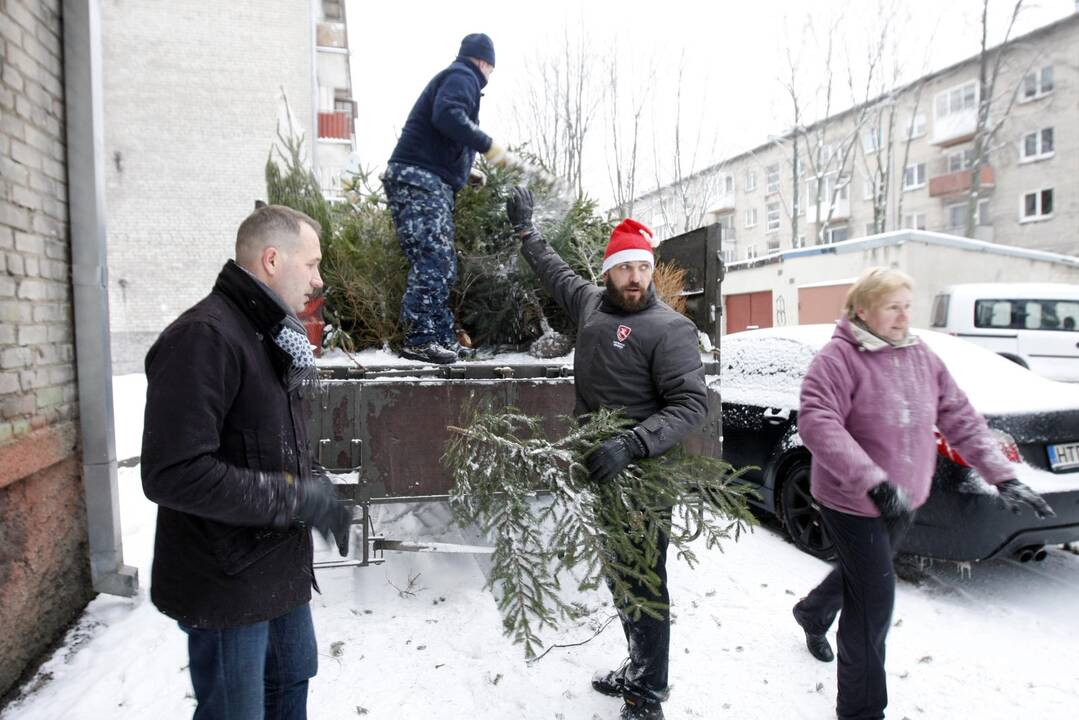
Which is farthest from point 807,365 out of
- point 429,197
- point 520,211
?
point 429,197

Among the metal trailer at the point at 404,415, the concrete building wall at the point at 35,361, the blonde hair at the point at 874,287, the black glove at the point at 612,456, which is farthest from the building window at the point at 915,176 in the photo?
the concrete building wall at the point at 35,361

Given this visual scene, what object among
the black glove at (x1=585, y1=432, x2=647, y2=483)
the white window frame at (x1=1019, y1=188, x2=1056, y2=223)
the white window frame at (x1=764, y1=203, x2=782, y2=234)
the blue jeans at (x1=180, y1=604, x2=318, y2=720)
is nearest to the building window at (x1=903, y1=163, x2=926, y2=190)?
the white window frame at (x1=1019, y1=188, x2=1056, y2=223)

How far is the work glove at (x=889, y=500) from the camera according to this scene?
7.51 ft

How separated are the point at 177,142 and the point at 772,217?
3067 cm

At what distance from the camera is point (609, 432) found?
2258 mm

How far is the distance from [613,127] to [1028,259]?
1399cm

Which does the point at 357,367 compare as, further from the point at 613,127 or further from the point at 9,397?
the point at 613,127

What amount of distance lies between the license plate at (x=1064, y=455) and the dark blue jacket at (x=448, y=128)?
147 inches

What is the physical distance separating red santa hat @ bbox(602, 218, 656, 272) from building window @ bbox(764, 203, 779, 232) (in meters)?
36.3

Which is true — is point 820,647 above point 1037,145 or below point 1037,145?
below

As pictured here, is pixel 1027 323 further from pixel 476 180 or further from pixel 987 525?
pixel 476 180

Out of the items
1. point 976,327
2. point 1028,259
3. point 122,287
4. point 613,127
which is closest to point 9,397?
point 976,327

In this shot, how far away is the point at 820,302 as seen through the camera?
1870 centimetres

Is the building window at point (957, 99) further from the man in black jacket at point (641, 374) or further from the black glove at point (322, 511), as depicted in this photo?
the black glove at point (322, 511)
